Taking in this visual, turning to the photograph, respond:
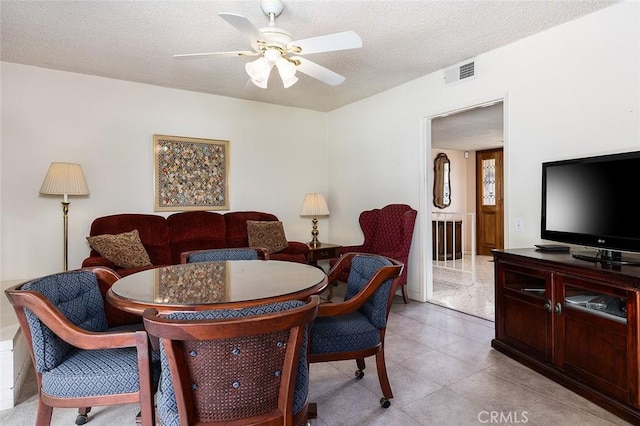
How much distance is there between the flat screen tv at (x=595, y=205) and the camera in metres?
2.21

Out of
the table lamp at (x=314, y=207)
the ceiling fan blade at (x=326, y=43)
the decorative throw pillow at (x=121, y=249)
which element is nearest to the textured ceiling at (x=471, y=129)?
the table lamp at (x=314, y=207)

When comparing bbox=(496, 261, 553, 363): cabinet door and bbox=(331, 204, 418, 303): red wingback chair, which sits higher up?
bbox=(331, 204, 418, 303): red wingback chair

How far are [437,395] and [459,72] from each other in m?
3.03

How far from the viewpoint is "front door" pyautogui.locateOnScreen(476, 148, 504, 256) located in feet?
25.0

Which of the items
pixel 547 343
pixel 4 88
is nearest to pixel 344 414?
pixel 547 343

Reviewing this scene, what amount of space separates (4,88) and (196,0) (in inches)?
101

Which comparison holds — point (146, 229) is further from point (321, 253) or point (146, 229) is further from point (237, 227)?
point (321, 253)

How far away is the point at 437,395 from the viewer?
7.29 feet

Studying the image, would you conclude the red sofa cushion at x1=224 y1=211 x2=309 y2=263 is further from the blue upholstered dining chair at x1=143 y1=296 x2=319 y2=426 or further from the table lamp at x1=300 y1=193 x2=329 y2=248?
the blue upholstered dining chair at x1=143 y1=296 x2=319 y2=426

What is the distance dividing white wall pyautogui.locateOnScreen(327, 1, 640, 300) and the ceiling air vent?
0.06m

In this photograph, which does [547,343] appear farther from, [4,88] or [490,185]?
[490,185]

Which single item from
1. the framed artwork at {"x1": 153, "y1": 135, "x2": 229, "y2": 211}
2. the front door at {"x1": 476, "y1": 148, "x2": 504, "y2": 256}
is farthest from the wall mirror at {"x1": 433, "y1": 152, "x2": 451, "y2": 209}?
the framed artwork at {"x1": 153, "y1": 135, "x2": 229, "y2": 211}

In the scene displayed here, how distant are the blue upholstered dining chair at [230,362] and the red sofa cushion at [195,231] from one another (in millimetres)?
3105

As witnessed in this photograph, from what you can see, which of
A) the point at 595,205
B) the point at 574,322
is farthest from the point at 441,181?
the point at 574,322
